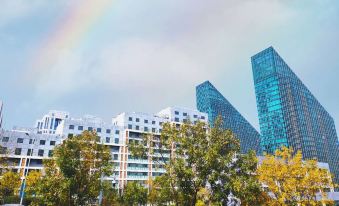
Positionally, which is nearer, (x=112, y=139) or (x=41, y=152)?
(x=41, y=152)

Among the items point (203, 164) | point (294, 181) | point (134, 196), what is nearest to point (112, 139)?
point (134, 196)

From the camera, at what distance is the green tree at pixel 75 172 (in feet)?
75.3

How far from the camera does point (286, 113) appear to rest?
155 meters

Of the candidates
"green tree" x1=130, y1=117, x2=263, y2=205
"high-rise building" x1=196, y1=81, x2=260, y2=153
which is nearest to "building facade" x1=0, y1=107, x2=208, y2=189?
"green tree" x1=130, y1=117, x2=263, y2=205

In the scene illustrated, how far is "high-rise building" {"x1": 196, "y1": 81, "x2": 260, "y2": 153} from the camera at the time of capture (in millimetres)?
164250

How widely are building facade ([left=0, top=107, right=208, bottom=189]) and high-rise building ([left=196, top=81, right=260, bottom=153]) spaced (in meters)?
44.2

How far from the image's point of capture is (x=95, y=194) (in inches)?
964

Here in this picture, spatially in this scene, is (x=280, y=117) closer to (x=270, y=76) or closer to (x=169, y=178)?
(x=270, y=76)

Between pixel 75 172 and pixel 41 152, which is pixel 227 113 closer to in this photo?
pixel 41 152

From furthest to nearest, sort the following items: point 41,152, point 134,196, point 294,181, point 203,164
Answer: point 41,152 < point 134,196 < point 294,181 < point 203,164

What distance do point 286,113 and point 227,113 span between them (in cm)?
3220

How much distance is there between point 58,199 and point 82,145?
474 cm

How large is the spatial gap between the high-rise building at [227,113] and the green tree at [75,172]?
13790 cm

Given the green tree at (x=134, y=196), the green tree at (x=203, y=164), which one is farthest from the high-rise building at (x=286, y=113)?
the green tree at (x=203, y=164)
